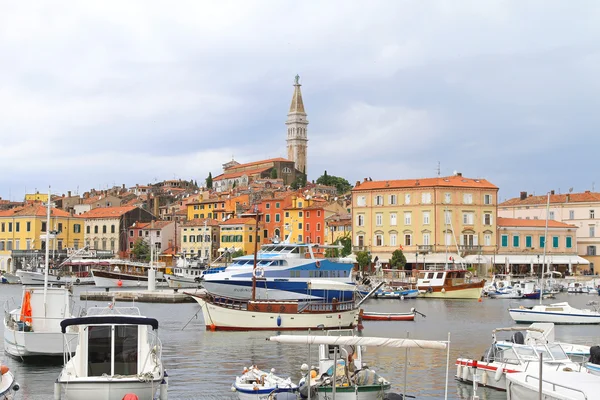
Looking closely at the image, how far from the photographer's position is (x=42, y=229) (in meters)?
117

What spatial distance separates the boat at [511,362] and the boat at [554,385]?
166 centimetres

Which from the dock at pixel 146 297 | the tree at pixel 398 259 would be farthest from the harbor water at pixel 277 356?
the tree at pixel 398 259

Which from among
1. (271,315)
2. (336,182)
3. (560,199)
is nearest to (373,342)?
(271,315)

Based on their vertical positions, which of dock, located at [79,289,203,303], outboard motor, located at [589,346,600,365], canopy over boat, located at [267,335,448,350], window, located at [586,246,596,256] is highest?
window, located at [586,246,596,256]

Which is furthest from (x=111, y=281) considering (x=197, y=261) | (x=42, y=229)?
(x=42, y=229)

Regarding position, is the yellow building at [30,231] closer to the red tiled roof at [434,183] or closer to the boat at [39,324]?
the red tiled roof at [434,183]

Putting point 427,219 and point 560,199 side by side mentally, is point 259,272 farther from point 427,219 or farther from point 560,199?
point 560,199

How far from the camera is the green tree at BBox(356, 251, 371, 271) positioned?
92.7 metres

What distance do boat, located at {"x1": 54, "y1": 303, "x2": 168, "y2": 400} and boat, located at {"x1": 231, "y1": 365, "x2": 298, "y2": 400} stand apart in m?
2.26

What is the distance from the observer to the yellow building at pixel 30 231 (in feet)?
380

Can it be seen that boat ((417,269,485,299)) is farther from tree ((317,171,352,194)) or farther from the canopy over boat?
tree ((317,171,352,194))

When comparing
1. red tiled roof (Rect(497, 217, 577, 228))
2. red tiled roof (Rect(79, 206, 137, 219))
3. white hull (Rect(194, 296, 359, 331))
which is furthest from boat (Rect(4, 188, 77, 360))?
red tiled roof (Rect(79, 206, 137, 219))

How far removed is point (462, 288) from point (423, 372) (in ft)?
149

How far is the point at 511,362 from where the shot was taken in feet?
80.5
